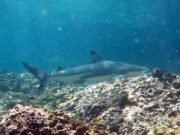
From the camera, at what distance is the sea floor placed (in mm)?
4145

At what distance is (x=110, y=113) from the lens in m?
8.03

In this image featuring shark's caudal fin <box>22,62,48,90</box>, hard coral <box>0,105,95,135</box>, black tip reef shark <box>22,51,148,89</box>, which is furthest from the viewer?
shark's caudal fin <box>22,62,48,90</box>

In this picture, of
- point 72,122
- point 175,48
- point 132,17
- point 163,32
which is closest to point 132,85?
point 72,122

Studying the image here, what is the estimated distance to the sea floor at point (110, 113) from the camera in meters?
4.14

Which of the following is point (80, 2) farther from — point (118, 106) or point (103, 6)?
point (118, 106)

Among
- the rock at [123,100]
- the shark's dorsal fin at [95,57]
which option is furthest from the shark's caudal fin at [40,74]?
the rock at [123,100]

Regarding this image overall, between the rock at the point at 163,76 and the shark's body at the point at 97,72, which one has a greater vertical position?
the shark's body at the point at 97,72

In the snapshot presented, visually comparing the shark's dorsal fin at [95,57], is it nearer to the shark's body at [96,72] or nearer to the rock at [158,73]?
the shark's body at [96,72]

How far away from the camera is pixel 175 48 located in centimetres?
4928

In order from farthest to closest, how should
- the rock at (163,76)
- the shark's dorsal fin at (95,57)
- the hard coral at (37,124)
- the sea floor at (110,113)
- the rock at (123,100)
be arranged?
1. the shark's dorsal fin at (95,57)
2. the rock at (163,76)
3. the rock at (123,100)
4. the sea floor at (110,113)
5. the hard coral at (37,124)

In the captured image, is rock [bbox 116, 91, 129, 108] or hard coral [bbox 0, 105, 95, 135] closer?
hard coral [bbox 0, 105, 95, 135]

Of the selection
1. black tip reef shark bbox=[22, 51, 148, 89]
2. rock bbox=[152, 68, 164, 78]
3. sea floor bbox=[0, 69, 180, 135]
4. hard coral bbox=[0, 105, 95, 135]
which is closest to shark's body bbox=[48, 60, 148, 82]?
black tip reef shark bbox=[22, 51, 148, 89]

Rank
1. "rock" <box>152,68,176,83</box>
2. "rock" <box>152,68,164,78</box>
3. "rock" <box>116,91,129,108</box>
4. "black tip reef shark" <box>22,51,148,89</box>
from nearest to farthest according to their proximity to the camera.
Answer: "rock" <box>116,91,129,108</box>, "rock" <box>152,68,176,83</box>, "rock" <box>152,68,164,78</box>, "black tip reef shark" <box>22,51,148,89</box>

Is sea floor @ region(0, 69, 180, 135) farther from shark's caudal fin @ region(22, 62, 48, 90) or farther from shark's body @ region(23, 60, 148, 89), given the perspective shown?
shark's caudal fin @ region(22, 62, 48, 90)
